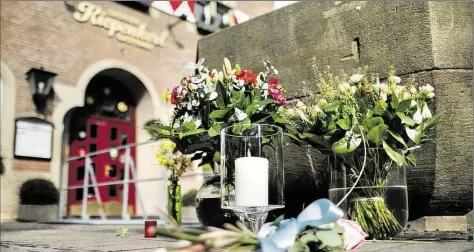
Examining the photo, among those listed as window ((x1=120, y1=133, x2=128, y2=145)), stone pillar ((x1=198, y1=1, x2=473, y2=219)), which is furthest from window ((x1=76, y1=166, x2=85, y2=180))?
stone pillar ((x1=198, y1=1, x2=473, y2=219))

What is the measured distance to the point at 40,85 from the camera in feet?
20.0

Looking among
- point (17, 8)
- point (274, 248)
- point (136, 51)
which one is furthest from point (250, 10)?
point (274, 248)

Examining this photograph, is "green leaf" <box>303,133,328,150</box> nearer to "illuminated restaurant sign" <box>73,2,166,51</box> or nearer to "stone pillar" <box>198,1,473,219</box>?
"stone pillar" <box>198,1,473,219</box>

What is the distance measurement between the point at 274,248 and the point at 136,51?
7013 mm

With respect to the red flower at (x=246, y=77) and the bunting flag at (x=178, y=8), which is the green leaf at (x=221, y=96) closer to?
the red flower at (x=246, y=77)

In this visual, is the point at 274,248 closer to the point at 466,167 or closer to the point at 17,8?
the point at 466,167

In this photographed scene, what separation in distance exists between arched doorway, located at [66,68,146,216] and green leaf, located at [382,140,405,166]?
6.07 meters

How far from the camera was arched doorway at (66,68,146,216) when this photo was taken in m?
6.96

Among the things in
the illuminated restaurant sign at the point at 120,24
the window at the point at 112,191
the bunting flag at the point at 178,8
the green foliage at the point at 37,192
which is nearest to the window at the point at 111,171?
the window at the point at 112,191

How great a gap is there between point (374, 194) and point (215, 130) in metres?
0.56

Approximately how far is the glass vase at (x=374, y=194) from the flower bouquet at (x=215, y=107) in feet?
1.16

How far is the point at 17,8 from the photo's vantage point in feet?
20.4

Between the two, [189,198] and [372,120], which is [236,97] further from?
[189,198]

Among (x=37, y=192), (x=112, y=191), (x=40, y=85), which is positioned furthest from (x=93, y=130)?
(x=37, y=192)
